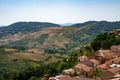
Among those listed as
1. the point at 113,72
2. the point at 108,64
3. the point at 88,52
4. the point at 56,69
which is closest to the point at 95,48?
the point at 88,52

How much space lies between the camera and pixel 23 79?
126438 millimetres

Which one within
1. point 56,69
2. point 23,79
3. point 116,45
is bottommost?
point 23,79

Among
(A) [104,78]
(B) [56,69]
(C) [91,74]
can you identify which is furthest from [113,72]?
(B) [56,69]

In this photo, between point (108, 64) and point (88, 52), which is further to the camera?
point (88, 52)

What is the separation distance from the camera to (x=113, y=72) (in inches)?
2844

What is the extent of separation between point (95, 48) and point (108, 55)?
21.5 m

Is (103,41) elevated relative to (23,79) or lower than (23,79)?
elevated

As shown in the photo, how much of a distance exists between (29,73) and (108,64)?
52.4 meters

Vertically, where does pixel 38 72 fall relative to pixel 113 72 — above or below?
below

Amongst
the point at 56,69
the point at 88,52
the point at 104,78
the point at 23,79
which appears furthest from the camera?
the point at 23,79

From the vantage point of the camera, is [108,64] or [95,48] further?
[95,48]

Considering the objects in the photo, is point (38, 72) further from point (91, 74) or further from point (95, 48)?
point (91, 74)

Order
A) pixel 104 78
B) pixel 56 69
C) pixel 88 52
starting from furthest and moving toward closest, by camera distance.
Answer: pixel 88 52 → pixel 56 69 → pixel 104 78

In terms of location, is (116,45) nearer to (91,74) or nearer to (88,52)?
(88,52)
